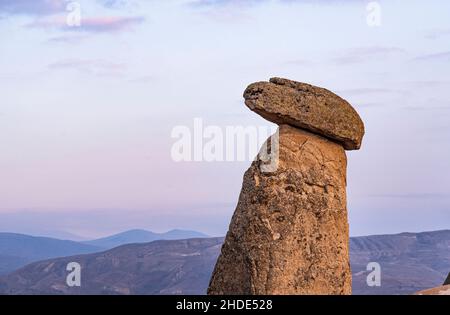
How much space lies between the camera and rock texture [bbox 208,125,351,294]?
69.2 feet

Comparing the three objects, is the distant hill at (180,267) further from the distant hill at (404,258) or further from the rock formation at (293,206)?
the rock formation at (293,206)

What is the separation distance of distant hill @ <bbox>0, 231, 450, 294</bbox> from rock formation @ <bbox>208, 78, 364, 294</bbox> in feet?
377

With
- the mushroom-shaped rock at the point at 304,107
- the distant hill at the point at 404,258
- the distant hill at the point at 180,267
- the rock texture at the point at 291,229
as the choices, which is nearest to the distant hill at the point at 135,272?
the distant hill at the point at 180,267

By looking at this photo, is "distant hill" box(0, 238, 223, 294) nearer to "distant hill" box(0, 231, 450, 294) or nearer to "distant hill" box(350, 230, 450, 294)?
"distant hill" box(0, 231, 450, 294)

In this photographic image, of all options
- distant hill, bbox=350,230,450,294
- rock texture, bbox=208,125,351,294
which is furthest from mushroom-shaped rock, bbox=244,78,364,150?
distant hill, bbox=350,230,450,294

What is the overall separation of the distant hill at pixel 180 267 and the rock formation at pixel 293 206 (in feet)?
377

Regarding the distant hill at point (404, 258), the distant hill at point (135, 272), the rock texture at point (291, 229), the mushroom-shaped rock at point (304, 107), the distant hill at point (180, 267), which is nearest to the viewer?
the rock texture at point (291, 229)

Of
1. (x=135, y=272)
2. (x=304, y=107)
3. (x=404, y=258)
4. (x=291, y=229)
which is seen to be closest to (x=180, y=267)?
(x=135, y=272)

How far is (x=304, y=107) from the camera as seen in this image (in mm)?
21719

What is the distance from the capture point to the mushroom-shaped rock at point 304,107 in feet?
70.9

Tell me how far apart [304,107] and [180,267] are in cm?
14709

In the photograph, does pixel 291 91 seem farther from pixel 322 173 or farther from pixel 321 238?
pixel 321 238

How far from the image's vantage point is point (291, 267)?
21062 mm
